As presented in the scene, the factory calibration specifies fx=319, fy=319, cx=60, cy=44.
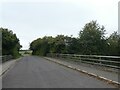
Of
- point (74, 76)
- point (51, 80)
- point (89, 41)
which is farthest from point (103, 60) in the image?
point (89, 41)

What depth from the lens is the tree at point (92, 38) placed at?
51041 millimetres

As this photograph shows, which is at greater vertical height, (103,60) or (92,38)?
(92,38)

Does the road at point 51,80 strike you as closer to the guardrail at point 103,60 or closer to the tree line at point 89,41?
the guardrail at point 103,60

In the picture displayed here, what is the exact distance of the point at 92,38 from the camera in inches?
2163

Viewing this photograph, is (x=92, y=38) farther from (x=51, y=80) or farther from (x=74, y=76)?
(x=51, y=80)

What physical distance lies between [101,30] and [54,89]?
4789 centimetres

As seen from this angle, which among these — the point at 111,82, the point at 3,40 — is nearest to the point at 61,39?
the point at 3,40

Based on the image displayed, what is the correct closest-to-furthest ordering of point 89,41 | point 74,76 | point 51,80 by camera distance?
point 51,80 → point 74,76 → point 89,41

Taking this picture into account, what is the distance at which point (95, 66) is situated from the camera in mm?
24891

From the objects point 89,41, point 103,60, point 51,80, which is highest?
point 89,41

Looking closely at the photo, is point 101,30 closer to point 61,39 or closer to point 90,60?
point 61,39

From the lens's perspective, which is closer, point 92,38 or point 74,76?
point 74,76

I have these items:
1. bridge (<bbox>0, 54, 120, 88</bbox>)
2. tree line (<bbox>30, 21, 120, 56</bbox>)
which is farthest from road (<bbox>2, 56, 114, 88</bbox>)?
tree line (<bbox>30, 21, 120, 56</bbox>)

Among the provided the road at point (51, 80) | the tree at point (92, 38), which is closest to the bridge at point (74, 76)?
the road at point (51, 80)
